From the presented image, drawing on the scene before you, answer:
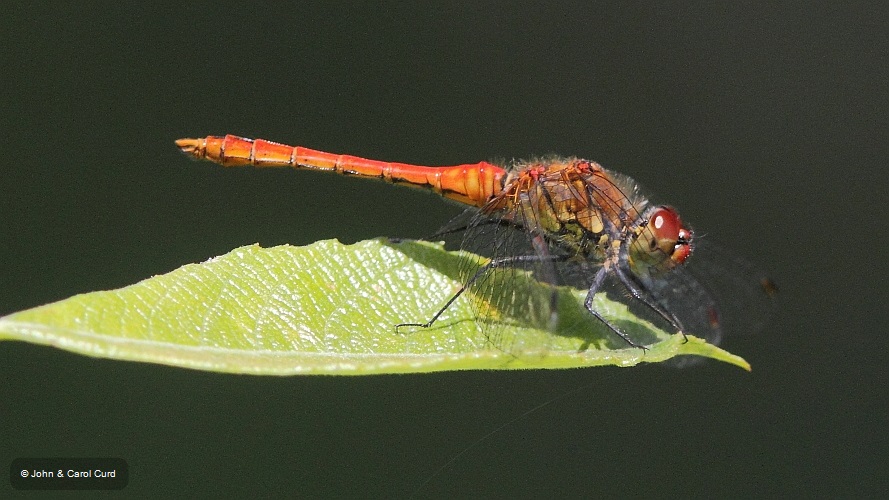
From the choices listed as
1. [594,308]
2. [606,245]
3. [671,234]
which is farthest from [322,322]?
[671,234]

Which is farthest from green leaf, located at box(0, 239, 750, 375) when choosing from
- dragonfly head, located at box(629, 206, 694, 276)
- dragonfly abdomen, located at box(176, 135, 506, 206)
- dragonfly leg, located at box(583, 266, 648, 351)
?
dragonfly abdomen, located at box(176, 135, 506, 206)

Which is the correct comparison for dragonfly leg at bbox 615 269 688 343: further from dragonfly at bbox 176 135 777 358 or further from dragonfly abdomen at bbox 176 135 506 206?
dragonfly abdomen at bbox 176 135 506 206

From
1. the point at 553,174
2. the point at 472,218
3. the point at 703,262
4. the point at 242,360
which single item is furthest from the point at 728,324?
the point at 242,360

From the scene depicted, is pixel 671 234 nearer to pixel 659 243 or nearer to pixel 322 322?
pixel 659 243

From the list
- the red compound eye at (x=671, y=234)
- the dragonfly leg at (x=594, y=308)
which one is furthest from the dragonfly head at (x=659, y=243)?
the dragonfly leg at (x=594, y=308)

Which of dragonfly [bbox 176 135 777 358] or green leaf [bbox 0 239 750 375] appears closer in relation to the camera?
green leaf [bbox 0 239 750 375]

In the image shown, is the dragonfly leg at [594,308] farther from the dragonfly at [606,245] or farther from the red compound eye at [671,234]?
the red compound eye at [671,234]

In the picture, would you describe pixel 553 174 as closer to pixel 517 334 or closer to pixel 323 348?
pixel 517 334

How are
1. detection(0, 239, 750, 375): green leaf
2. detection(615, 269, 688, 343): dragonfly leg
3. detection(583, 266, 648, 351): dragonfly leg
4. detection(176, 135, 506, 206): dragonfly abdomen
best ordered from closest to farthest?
detection(0, 239, 750, 375): green leaf
detection(583, 266, 648, 351): dragonfly leg
detection(615, 269, 688, 343): dragonfly leg
detection(176, 135, 506, 206): dragonfly abdomen
